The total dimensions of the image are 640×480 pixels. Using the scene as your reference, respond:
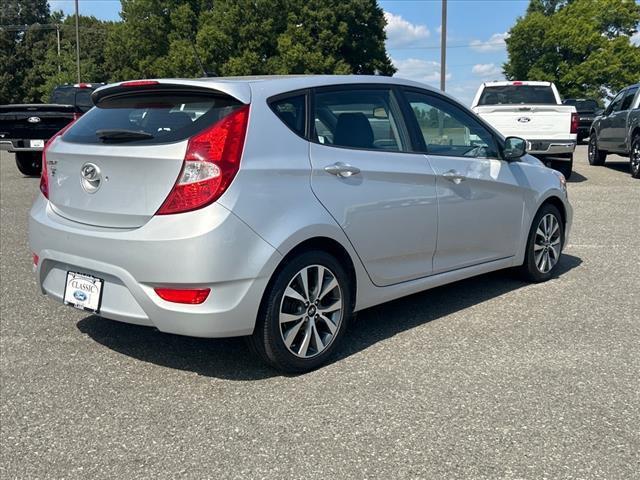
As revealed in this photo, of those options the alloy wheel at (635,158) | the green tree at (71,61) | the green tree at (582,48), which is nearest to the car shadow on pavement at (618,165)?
the alloy wheel at (635,158)

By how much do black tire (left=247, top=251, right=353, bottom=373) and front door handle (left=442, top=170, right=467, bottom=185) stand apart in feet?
3.65

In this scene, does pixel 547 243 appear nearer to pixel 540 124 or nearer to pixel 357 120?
pixel 357 120

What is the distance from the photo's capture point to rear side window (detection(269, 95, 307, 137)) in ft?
12.2

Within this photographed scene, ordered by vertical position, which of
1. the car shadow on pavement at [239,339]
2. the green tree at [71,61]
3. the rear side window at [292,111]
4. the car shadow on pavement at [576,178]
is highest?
the green tree at [71,61]

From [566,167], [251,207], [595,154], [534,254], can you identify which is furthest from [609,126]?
[251,207]

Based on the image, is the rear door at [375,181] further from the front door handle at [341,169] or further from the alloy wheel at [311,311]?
the alloy wheel at [311,311]

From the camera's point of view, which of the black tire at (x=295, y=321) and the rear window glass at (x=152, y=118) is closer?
the rear window glass at (x=152, y=118)

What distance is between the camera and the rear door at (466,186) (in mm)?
4602

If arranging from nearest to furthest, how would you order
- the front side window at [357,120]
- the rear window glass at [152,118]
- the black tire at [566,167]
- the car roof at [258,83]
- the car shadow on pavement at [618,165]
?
the rear window glass at [152,118] < the car roof at [258,83] < the front side window at [357,120] < the black tire at [566,167] < the car shadow on pavement at [618,165]

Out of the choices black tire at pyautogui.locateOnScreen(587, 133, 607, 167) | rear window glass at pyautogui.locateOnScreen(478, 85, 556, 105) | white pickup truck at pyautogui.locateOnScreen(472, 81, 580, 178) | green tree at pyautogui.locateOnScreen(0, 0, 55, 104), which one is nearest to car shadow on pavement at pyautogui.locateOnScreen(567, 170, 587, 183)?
white pickup truck at pyautogui.locateOnScreen(472, 81, 580, 178)

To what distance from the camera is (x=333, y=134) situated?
398 cm

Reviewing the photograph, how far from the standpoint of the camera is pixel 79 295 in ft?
12.2

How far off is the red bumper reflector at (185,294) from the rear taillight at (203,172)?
0.39 metres

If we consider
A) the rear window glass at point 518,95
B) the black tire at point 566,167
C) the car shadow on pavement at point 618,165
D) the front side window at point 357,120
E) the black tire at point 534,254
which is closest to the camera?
the front side window at point 357,120
